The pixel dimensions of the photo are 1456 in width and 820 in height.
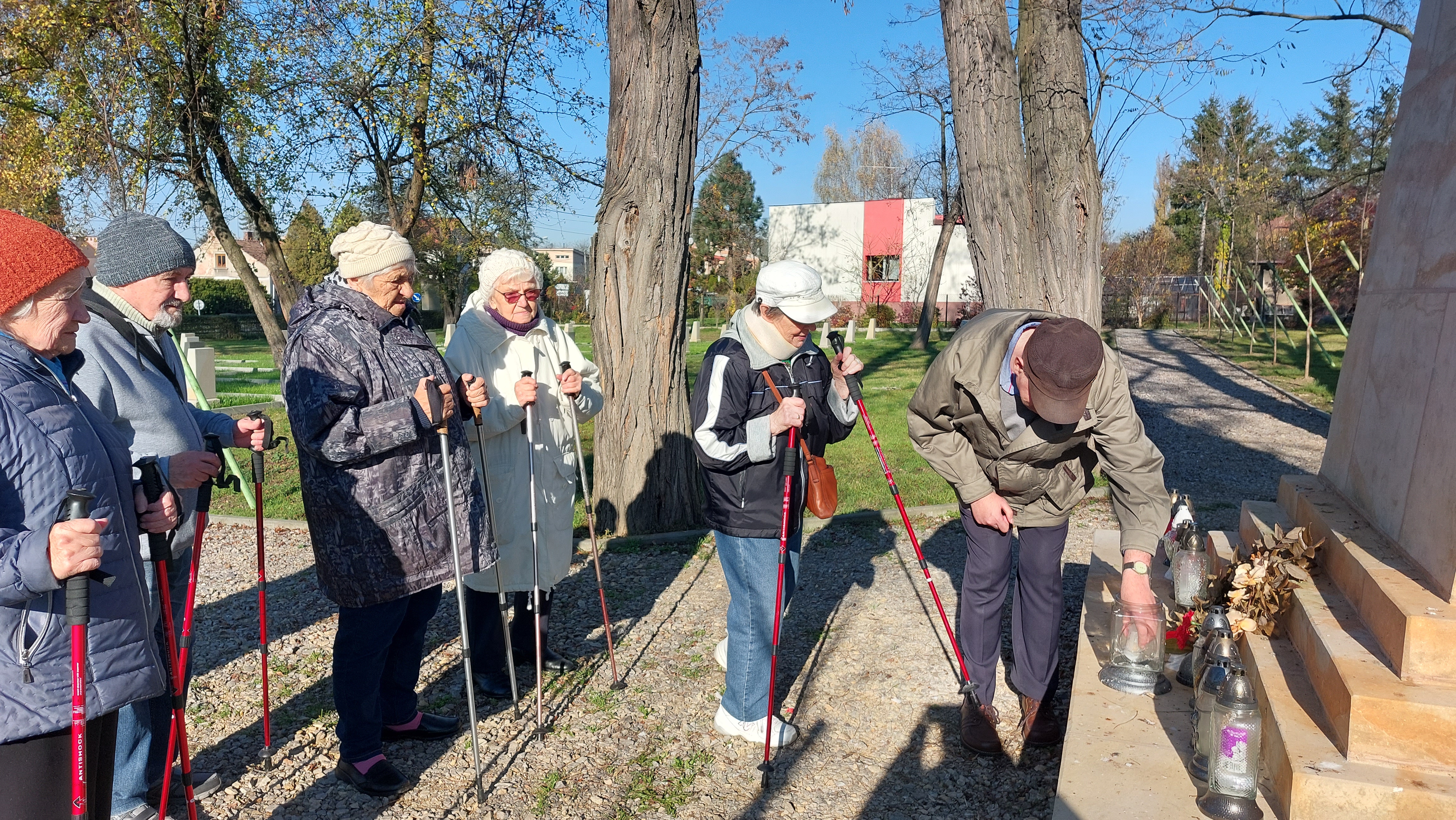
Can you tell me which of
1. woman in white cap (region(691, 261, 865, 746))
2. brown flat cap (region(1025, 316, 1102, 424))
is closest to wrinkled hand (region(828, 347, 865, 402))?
woman in white cap (region(691, 261, 865, 746))

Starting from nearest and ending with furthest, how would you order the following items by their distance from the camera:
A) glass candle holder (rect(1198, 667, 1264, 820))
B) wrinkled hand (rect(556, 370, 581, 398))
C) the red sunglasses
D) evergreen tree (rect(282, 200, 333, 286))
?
glass candle holder (rect(1198, 667, 1264, 820)), the red sunglasses, wrinkled hand (rect(556, 370, 581, 398)), evergreen tree (rect(282, 200, 333, 286))

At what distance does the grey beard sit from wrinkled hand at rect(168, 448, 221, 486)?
0.52 metres

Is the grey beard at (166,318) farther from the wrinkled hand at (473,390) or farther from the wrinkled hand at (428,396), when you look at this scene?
the wrinkled hand at (473,390)

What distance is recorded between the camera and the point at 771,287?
135 inches

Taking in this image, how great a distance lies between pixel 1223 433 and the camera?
11266mm

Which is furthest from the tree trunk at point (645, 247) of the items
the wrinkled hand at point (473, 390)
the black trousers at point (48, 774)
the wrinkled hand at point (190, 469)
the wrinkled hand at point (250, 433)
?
the black trousers at point (48, 774)

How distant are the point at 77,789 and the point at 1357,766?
3.19m

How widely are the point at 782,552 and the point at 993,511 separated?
0.84 m

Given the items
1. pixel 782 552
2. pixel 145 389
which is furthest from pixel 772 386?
pixel 145 389

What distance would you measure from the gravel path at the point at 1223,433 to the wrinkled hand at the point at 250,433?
5.63 m

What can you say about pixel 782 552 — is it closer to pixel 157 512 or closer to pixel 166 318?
pixel 157 512

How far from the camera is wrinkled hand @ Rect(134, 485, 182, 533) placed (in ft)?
7.87

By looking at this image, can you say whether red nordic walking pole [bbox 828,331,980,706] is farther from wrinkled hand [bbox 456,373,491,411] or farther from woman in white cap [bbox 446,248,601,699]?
wrinkled hand [bbox 456,373,491,411]

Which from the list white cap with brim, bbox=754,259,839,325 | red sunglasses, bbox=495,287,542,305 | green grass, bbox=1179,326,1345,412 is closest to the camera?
white cap with brim, bbox=754,259,839,325
